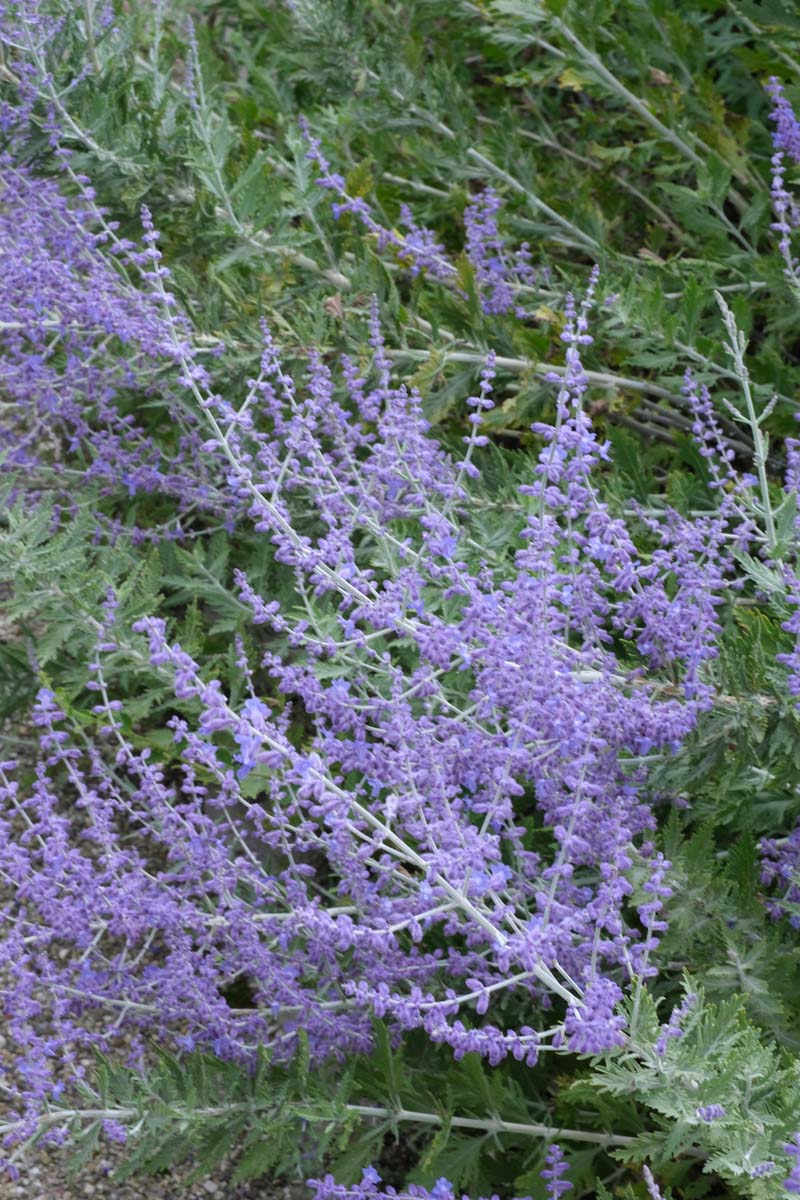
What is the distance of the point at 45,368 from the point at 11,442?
36 cm

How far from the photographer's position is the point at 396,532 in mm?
3322

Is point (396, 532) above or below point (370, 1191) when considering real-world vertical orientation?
above

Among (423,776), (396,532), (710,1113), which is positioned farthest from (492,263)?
(710,1113)

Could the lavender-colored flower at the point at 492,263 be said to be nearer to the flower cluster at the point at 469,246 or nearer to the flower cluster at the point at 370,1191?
the flower cluster at the point at 469,246

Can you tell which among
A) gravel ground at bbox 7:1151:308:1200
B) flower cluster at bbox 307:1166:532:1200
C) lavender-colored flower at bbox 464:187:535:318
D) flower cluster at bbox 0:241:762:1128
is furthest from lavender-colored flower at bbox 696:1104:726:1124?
lavender-colored flower at bbox 464:187:535:318

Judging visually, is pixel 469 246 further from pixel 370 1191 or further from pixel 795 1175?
pixel 795 1175

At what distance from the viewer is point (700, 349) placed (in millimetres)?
3750

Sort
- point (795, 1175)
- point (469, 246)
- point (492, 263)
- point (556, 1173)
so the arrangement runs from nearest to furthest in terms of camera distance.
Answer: point (795, 1175) → point (556, 1173) → point (469, 246) → point (492, 263)

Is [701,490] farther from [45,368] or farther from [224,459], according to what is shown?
[45,368]

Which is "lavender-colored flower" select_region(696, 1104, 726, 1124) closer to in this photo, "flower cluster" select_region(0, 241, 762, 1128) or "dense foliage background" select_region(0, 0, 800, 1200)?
"dense foliage background" select_region(0, 0, 800, 1200)

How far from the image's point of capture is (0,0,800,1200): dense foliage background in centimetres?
264

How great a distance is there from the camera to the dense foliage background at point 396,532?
2.64m

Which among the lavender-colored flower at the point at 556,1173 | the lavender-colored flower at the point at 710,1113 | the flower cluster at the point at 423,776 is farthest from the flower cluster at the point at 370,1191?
the lavender-colored flower at the point at 710,1113

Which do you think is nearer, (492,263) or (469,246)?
(469,246)
